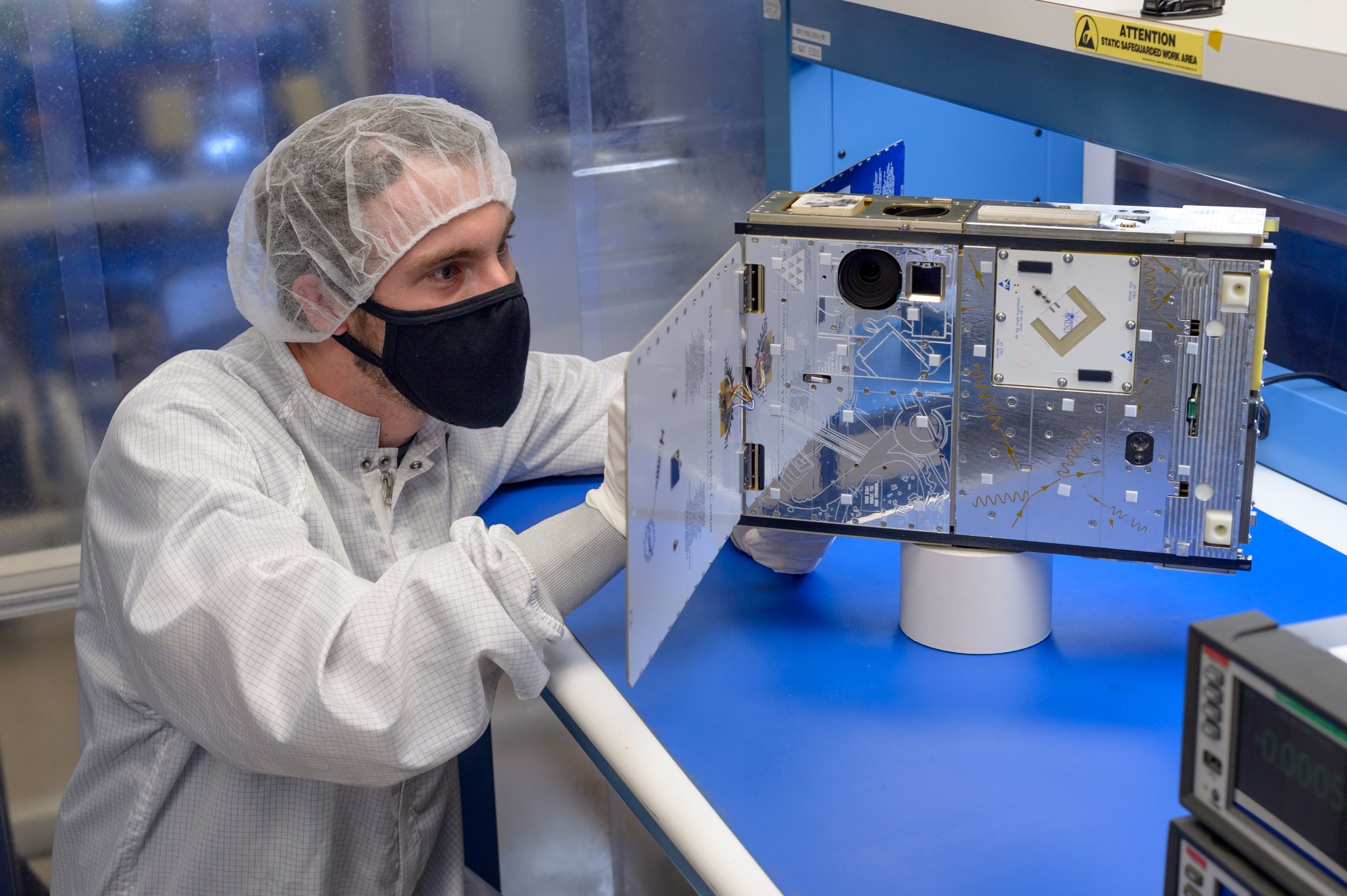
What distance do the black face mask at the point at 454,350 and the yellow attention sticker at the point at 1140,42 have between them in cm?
60

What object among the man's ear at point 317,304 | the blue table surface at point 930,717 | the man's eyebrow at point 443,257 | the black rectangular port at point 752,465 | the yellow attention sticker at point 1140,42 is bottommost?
the blue table surface at point 930,717

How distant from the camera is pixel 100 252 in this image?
6.26 ft

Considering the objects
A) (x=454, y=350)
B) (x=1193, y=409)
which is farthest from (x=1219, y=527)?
(x=454, y=350)

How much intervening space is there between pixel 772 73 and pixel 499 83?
482mm

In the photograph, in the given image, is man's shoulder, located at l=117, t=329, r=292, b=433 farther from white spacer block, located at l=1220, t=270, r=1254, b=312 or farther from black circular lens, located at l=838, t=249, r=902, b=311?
white spacer block, located at l=1220, t=270, r=1254, b=312

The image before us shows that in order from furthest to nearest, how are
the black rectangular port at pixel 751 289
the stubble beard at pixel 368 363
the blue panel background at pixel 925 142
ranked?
the blue panel background at pixel 925 142, the stubble beard at pixel 368 363, the black rectangular port at pixel 751 289

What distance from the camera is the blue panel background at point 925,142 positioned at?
1948 mm

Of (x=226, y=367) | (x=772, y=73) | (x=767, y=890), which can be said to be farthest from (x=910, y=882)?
(x=772, y=73)

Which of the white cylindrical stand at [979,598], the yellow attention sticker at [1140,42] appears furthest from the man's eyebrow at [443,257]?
the yellow attention sticker at [1140,42]

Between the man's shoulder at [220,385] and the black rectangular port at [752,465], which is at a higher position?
the man's shoulder at [220,385]

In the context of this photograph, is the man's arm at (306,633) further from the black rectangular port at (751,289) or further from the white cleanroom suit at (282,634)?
the black rectangular port at (751,289)

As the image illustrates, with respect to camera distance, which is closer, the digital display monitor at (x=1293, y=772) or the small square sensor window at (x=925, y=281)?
the digital display monitor at (x=1293, y=772)

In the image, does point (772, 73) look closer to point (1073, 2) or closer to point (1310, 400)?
point (1073, 2)

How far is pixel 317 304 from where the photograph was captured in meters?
1.27
